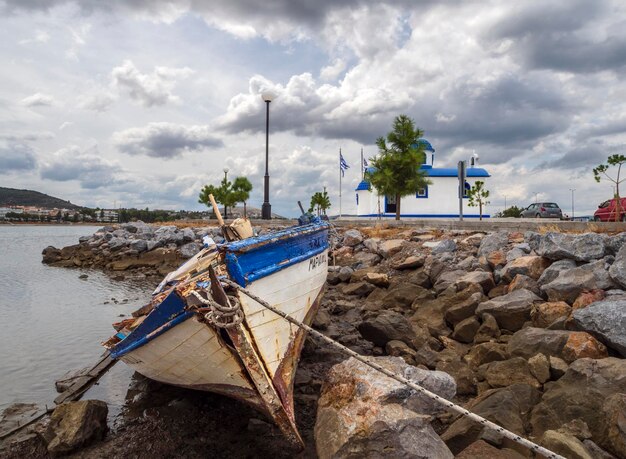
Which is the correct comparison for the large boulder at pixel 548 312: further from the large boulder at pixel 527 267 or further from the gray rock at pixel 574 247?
the gray rock at pixel 574 247

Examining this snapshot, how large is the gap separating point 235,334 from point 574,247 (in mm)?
6729

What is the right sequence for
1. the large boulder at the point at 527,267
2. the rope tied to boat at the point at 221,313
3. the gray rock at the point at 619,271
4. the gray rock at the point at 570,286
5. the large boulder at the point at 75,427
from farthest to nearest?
A: the large boulder at the point at 527,267 < the gray rock at the point at 570,286 < the gray rock at the point at 619,271 < the large boulder at the point at 75,427 < the rope tied to boat at the point at 221,313

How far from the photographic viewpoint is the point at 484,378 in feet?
18.3

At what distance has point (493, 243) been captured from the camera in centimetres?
1080

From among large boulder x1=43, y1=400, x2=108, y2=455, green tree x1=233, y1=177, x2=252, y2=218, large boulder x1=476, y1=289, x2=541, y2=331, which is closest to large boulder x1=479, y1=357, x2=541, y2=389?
large boulder x1=476, y1=289, x2=541, y2=331

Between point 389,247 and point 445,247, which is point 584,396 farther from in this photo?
point 389,247

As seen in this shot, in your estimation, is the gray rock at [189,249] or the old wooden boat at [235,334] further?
the gray rock at [189,249]

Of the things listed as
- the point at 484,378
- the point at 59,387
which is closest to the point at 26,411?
the point at 59,387

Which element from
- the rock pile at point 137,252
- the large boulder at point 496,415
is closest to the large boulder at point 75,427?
the large boulder at point 496,415

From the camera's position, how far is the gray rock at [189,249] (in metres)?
23.6

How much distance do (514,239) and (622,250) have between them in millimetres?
4096

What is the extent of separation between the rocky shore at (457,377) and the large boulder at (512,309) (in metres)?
0.02

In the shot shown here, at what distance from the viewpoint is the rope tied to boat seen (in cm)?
429

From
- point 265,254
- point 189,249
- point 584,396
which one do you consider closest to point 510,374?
point 584,396
